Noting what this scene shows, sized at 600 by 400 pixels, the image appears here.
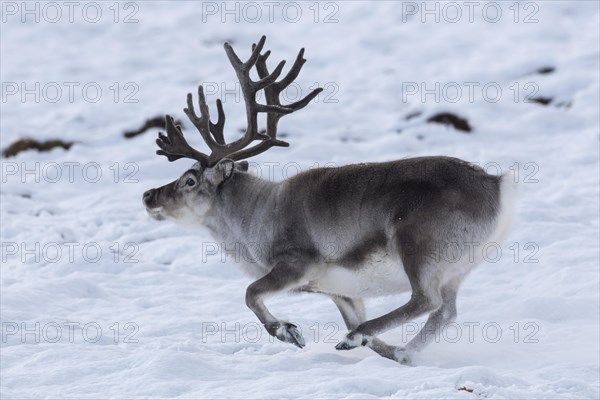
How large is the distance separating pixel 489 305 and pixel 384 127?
6.59 meters

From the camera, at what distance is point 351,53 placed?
1852 centimetres

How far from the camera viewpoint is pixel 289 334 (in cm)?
714

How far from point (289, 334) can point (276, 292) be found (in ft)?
1.34

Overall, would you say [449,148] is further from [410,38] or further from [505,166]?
[410,38]

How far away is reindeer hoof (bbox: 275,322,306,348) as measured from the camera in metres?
7.11

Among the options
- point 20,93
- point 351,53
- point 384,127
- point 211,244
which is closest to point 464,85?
point 384,127

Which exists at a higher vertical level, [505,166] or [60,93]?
[60,93]

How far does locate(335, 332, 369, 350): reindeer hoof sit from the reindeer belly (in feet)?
1.53

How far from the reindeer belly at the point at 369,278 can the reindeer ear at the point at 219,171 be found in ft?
4.15
